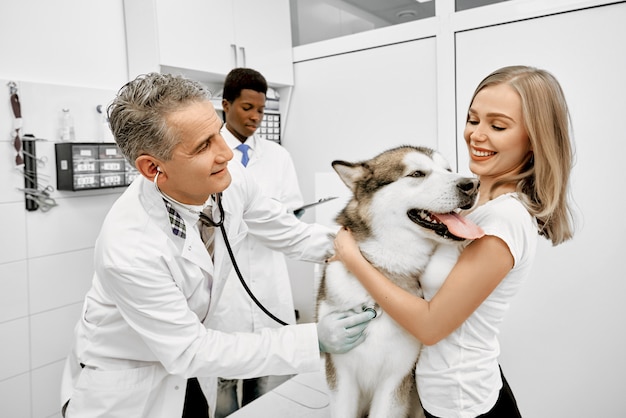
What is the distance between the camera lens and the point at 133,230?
1051 millimetres

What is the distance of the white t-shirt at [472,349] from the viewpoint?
94cm

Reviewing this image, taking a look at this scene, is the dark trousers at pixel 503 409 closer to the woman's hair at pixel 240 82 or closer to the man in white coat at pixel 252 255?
the man in white coat at pixel 252 255

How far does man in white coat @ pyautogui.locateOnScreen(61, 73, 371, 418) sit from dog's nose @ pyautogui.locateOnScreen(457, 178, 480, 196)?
35 cm

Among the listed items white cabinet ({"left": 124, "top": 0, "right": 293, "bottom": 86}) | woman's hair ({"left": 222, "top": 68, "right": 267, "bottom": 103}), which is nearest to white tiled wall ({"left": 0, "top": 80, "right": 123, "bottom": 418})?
white cabinet ({"left": 124, "top": 0, "right": 293, "bottom": 86})

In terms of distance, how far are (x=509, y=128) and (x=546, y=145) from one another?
8cm

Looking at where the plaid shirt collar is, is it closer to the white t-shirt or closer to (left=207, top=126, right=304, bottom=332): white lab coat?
the white t-shirt

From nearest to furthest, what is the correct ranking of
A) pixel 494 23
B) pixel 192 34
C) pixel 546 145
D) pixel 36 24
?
1. pixel 546 145
2. pixel 36 24
3. pixel 494 23
4. pixel 192 34

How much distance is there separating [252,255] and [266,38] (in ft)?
4.78

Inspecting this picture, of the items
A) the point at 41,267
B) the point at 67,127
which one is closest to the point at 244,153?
the point at 67,127

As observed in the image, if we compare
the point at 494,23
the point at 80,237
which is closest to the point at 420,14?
the point at 494,23

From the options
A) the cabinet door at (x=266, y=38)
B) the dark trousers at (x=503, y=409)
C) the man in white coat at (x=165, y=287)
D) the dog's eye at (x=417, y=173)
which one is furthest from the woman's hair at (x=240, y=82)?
the dark trousers at (x=503, y=409)

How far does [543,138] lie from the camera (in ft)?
3.00

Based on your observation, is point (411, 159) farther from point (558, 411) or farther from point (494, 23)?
point (558, 411)

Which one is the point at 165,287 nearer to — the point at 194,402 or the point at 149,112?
the point at 149,112
